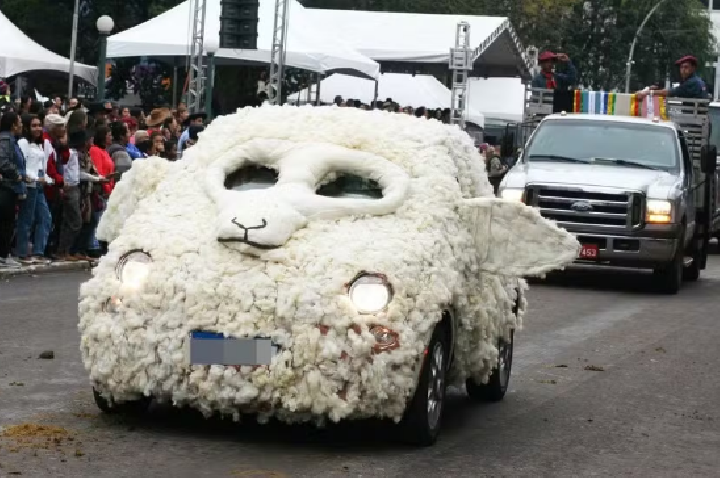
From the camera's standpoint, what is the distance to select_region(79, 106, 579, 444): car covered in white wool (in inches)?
338

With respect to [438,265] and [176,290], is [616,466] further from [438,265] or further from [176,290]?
[176,290]

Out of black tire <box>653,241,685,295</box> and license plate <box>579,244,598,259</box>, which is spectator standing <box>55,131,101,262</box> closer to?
license plate <box>579,244,598,259</box>

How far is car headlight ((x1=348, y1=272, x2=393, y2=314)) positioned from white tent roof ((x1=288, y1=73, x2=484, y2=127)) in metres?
35.5

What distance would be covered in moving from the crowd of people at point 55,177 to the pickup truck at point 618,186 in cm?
503

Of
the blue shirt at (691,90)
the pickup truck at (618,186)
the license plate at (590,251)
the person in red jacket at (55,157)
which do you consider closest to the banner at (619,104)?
the blue shirt at (691,90)

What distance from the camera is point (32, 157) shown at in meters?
20.0

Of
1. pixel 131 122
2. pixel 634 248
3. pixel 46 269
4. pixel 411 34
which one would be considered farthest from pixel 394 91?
pixel 46 269

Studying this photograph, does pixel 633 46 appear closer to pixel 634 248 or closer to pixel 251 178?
pixel 634 248

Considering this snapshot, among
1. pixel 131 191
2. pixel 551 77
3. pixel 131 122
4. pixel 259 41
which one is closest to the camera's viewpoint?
→ pixel 131 191

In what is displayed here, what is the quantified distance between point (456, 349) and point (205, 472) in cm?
210

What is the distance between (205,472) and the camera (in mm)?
8086

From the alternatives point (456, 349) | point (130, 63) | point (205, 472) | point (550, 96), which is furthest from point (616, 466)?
point (130, 63)

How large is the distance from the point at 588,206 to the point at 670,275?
4.35 ft

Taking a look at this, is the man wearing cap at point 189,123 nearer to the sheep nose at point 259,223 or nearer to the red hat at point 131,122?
the red hat at point 131,122
